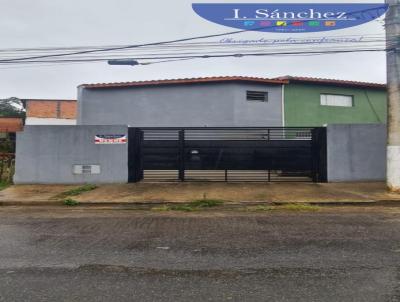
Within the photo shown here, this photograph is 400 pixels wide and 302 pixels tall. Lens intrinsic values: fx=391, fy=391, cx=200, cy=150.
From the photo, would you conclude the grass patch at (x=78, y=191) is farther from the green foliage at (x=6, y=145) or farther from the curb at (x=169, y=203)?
the green foliage at (x=6, y=145)

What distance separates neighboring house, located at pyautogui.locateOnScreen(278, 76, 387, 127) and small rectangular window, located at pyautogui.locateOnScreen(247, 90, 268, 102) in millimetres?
980

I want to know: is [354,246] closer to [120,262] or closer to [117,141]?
[120,262]

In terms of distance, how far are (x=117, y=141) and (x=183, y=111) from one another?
604 cm

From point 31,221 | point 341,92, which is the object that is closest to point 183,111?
point 341,92

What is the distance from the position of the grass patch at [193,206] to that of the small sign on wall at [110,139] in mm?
4075

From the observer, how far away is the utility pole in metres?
10.8

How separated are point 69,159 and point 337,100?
1311cm

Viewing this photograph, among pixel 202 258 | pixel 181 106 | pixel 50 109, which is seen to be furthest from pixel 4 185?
pixel 50 109

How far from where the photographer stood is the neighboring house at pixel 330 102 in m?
18.5

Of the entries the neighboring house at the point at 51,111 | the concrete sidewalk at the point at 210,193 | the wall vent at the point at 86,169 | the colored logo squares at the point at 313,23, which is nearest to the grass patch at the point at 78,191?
the concrete sidewalk at the point at 210,193

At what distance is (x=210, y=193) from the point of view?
10.9m

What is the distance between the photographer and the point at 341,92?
63.2 ft

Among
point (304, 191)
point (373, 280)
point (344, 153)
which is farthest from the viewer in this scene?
point (344, 153)

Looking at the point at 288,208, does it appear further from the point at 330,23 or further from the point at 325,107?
the point at 325,107
